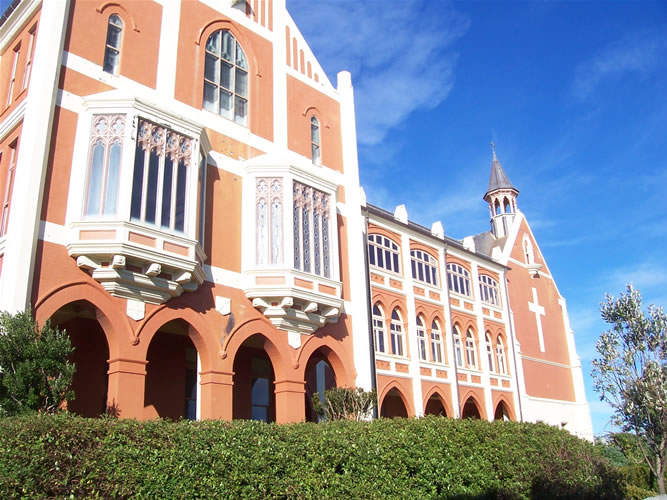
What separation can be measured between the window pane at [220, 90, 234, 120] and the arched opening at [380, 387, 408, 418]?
15687 millimetres

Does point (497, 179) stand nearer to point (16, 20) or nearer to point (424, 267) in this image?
point (424, 267)

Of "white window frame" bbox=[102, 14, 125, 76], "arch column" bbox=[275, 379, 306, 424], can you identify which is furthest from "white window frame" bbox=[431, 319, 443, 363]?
"white window frame" bbox=[102, 14, 125, 76]

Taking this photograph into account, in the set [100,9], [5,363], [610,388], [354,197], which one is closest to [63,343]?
[5,363]

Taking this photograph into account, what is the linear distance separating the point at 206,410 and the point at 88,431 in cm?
629

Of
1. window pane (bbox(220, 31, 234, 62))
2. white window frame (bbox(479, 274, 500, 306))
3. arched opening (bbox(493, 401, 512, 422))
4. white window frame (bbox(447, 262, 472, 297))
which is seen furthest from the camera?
white window frame (bbox(479, 274, 500, 306))

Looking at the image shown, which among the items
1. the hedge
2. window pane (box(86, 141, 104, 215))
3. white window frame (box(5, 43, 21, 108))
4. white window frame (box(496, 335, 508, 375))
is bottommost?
the hedge

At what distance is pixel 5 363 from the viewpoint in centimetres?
1201

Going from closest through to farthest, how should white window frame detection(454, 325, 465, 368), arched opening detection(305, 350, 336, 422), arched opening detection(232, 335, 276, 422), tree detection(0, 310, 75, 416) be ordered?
1. tree detection(0, 310, 75, 416)
2. arched opening detection(232, 335, 276, 422)
3. arched opening detection(305, 350, 336, 422)
4. white window frame detection(454, 325, 465, 368)

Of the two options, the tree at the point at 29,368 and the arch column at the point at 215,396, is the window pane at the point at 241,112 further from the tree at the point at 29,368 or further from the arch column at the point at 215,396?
the tree at the point at 29,368

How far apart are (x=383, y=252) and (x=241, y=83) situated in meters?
11.9

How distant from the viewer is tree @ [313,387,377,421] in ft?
61.1

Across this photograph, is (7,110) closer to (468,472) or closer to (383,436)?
(383,436)

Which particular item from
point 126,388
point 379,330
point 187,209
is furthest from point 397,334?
point 126,388

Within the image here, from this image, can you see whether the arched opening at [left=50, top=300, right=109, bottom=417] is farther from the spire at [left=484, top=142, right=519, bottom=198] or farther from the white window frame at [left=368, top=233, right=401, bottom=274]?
the spire at [left=484, top=142, right=519, bottom=198]
